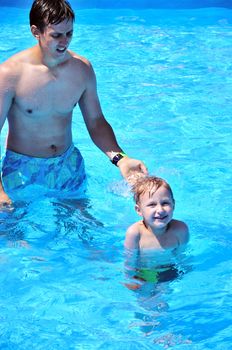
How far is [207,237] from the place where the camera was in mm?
5035

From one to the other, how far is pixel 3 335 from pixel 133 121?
3.31 metres

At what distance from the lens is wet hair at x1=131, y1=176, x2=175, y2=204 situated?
4.21 m

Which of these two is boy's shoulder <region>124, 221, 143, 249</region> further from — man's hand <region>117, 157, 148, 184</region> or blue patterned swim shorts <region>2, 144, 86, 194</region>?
blue patterned swim shorts <region>2, 144, 86, 194</region>

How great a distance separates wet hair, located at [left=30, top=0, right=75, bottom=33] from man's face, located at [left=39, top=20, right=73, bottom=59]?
0.09 ft

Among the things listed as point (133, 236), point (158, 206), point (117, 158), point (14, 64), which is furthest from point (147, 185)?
point (14, 64)

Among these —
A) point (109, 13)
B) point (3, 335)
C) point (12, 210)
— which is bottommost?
point (3, 335)

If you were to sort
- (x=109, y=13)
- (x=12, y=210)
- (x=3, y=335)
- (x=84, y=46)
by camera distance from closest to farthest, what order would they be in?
1. (x=3, y=335)
2. (x=12, y=210)
3. (x=84, y=46)
4. (x=109, y=13)

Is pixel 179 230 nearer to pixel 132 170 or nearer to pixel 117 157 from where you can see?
pixel 132 170

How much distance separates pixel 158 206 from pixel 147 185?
13cm

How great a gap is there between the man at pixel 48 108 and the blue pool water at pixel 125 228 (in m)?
0.22

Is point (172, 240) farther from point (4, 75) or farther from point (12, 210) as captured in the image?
point (4, 75)

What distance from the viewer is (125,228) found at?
518 centimetres

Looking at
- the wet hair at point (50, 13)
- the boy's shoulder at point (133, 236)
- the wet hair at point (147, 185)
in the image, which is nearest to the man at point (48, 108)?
the wet hair at point (50, 13)

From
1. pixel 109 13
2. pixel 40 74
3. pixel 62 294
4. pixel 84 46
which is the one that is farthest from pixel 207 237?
pixel 109 13
